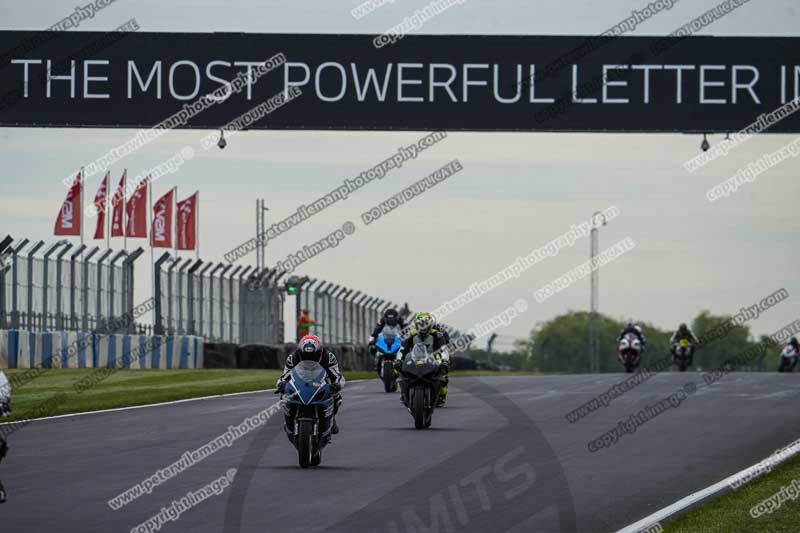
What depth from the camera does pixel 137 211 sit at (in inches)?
1721

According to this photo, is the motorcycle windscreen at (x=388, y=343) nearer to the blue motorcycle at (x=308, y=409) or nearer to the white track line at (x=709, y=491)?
the white track line at (x=709, y=491)

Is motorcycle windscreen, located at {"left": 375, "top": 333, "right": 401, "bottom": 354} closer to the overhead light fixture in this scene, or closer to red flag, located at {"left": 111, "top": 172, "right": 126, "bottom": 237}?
the overhead light fixture

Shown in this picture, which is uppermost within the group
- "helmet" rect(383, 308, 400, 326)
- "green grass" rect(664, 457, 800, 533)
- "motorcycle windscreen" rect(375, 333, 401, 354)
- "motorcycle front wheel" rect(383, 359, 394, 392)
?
"helmet" rect(383, 308, 400, 326)

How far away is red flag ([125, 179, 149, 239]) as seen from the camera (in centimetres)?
4353

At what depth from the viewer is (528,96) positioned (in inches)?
977

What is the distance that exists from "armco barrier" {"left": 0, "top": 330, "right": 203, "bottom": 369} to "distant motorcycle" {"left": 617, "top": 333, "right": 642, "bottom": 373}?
10346 mm

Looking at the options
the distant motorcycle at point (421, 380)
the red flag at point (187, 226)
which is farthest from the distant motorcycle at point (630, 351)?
the distant motorcycle at point (421, 380)

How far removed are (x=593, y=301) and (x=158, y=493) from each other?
4657cm

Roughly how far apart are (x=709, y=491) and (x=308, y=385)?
3769 mm

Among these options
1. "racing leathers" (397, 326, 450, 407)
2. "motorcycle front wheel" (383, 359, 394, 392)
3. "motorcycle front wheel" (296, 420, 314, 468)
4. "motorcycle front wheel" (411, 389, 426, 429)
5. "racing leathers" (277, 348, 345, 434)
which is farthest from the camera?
"motorcycle front wheel" (383, 359, 394, 392)

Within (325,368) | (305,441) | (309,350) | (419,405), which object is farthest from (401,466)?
(419,405)

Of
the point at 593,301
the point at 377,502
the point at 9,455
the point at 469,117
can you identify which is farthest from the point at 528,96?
the point at 593,301

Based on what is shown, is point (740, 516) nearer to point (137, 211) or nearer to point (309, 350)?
point (309, 350)

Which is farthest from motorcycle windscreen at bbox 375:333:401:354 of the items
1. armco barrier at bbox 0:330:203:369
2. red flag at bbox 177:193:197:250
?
red flag at bbox 177:193:197:250
